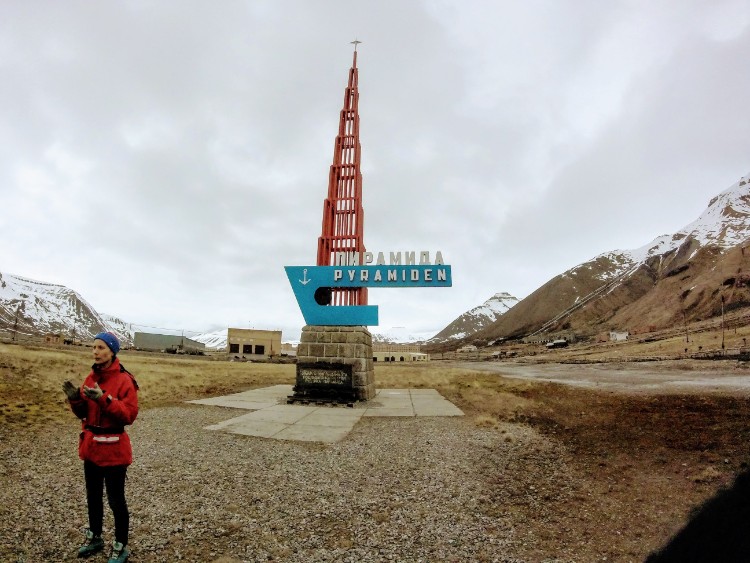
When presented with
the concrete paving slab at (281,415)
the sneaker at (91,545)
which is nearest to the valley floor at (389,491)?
the sneaker at (91,545)

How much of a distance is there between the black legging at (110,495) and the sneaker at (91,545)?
44 millimetres

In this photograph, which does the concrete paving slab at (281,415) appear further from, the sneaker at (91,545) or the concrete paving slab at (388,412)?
the sneaker at (91,545)

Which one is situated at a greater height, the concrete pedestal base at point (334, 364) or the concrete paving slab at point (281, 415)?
the concrete pedestal base at point (334, 364)

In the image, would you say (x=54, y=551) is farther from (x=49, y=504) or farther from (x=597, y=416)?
(x=597, y=416)

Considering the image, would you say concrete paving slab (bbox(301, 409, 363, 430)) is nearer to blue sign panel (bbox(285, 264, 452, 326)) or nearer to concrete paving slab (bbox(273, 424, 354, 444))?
concrete paving slab (bbox(273, 424, 354, 444))

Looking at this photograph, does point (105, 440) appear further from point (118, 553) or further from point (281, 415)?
point (281, 415)

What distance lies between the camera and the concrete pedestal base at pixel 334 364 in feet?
56.3

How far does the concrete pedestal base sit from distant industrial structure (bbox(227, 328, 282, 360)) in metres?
66.4

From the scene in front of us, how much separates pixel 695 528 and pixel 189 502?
642 cm

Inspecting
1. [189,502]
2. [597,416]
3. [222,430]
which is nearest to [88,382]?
[189,502]

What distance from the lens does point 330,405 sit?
1625 centimetres

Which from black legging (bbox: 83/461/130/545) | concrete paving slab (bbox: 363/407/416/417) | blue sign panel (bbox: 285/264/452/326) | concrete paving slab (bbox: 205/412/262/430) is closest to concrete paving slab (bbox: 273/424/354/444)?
concrete paving slab (bbox: 205/412/262/430)

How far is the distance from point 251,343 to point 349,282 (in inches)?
2762

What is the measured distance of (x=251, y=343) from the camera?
83125 mm
